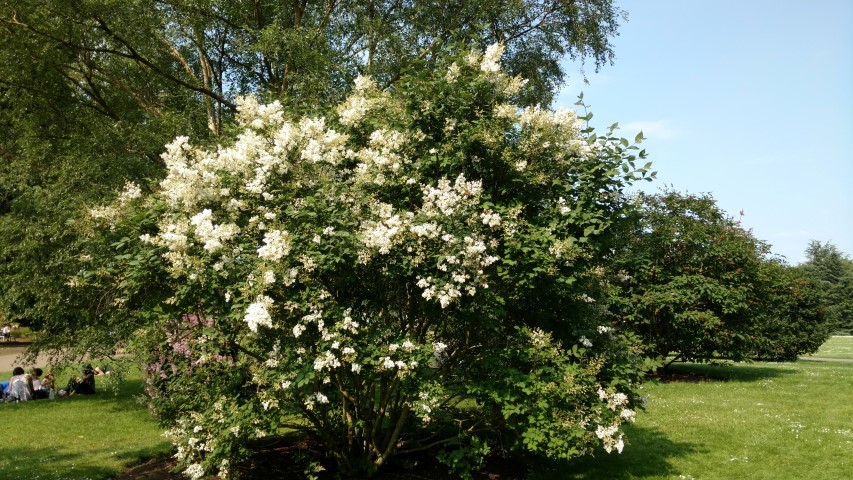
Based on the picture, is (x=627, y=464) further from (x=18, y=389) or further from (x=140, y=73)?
(x=18, y=389)

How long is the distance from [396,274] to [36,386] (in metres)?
13.6

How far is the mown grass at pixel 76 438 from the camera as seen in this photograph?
27.7 feet

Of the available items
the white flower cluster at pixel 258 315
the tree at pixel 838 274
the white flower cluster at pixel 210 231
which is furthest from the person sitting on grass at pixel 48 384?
the tree at pixel 838 274

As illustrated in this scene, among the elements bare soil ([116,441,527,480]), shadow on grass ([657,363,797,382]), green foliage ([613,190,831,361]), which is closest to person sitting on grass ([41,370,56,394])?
bare soil ([116,441,527,480])

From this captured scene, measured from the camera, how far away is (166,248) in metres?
6.76

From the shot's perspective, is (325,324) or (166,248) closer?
(325,324)

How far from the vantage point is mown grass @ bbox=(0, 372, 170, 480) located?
8.45 m

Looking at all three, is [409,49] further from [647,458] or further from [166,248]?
[647,458]

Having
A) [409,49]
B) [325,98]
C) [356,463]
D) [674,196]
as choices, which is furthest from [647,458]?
[674,196]

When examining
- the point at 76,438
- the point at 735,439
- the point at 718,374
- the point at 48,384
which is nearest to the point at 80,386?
the point at 48,384

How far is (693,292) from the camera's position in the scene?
17203mm

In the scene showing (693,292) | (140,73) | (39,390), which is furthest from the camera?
(693,292)

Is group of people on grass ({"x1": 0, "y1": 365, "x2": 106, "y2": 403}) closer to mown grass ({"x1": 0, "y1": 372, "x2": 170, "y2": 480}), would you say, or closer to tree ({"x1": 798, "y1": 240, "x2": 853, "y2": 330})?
mown grass ({"x1": 0, "y1": 372, "x2": 170, "y2": 480})

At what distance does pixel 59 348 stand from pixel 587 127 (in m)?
10.7
